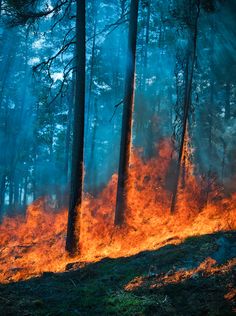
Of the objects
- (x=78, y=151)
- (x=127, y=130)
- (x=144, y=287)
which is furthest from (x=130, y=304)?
(x=127, y=130)

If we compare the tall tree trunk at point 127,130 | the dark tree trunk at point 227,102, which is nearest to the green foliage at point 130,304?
the tall tree trunk at point 127,130

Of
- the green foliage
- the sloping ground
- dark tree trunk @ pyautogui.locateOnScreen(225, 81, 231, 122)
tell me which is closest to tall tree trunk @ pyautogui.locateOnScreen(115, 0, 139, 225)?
the sloping ground

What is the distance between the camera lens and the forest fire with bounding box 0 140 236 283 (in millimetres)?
9039

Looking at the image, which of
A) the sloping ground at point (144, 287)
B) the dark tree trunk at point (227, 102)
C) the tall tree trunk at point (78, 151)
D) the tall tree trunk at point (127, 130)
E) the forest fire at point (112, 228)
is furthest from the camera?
the dark tree trunk at point (227, 102)

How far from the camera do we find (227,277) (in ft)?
16.5

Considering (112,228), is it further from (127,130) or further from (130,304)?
(130,304)

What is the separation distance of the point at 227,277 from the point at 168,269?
4.45 feet

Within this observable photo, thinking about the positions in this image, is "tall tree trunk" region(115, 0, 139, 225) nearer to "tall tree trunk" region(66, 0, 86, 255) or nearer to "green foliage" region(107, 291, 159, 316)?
"tall tree trunk" region(66, 0, 86, 255)

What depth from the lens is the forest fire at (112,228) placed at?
29.7ft

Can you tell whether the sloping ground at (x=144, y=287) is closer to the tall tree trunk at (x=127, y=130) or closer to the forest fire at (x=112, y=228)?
the forest fire at (x=112, y=228)

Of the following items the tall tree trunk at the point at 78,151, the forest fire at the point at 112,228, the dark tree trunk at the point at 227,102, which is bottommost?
the forest fire at the point at 112,228

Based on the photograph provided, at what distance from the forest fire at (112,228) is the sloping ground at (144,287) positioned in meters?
1.25

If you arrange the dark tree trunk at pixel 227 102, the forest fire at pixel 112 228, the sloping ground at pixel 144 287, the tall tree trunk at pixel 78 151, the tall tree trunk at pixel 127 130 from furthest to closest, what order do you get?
the dark tree trunk at pixel 227 102, the tall tree trunk at pixel 127 130, the tall tree trunk at pixel 78 151, the forest fire at pixel 112 228, the sloping ground at pixel 144 287

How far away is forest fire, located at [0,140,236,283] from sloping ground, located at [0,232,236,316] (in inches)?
49.4
